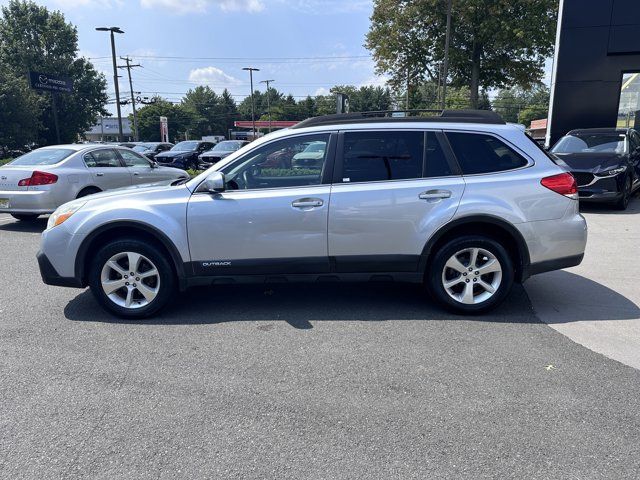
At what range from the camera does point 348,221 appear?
14.2 ft

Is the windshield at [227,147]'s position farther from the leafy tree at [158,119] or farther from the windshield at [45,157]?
the leafy tree at [158,119]

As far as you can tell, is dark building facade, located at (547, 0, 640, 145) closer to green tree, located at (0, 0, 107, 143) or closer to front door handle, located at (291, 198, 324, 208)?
front door handle, located at (291, 198, 324, 208)

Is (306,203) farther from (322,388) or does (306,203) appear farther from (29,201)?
(29,201)

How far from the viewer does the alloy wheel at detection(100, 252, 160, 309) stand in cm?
445

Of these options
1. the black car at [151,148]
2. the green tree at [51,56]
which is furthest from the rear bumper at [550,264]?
the green tree at [51,56]

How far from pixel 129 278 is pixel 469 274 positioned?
122 inches

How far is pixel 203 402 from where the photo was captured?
3146mm

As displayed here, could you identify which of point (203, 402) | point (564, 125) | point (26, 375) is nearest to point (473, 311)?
point (203, 402)

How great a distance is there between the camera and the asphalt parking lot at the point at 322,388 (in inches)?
102

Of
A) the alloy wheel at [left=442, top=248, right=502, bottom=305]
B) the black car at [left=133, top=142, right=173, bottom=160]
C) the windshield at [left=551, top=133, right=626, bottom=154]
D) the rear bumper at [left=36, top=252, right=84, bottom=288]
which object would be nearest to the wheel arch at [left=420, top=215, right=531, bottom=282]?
the alloy wheel at [left=442, top=248, right=502, bottom=305]

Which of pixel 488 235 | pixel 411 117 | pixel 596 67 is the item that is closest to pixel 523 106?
pixel 596 67

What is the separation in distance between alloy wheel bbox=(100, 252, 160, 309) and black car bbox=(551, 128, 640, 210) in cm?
866

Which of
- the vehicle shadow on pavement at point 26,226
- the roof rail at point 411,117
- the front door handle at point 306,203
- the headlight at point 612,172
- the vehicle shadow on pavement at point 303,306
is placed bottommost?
the vehicle shadow on pavement at point 303,306

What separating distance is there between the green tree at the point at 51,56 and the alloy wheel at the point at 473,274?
48369 mm
